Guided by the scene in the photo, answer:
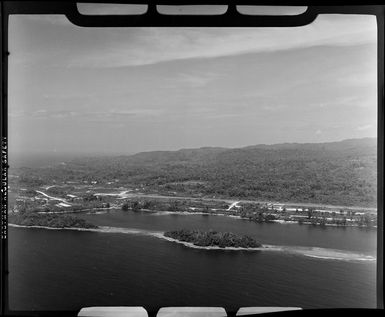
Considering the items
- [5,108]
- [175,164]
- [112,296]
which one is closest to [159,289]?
[112,296]

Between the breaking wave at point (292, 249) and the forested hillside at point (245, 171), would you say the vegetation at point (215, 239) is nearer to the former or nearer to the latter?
the breaking wave at point (292, 249)

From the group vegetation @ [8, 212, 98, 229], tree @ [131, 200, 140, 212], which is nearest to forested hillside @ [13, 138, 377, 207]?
tree @ [131, 200, 140, 212]

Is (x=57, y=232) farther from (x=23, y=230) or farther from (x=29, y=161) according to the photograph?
(x=29, y=161)


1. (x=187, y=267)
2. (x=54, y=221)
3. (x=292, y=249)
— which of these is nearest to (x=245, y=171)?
(x=292, y=249)

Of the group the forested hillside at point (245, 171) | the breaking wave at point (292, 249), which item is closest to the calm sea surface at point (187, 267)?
the breaking wave at point (292, 249)

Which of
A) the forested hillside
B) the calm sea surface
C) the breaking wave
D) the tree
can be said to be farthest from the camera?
the tree

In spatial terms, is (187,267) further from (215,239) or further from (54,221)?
(54,221)

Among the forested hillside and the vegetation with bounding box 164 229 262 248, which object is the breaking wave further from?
the forested hillside
